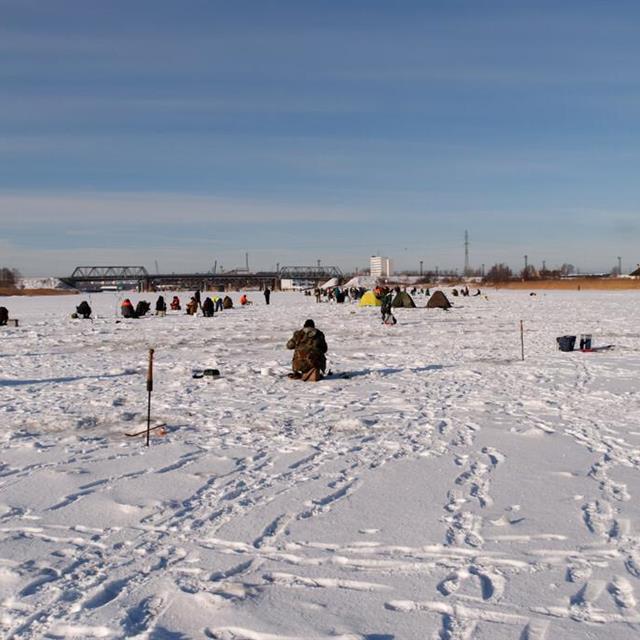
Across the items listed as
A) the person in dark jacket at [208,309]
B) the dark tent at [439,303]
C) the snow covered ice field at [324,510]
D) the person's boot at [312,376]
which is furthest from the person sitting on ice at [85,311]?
the person's boot at [312,376]

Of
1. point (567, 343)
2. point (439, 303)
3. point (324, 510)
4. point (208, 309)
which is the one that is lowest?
point (324, 510)

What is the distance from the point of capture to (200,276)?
196 metres

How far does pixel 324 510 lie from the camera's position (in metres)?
6.41

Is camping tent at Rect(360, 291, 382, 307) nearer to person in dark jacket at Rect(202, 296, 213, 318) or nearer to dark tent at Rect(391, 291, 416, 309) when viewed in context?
dark tent at Rect(391, 291, 416, 309)

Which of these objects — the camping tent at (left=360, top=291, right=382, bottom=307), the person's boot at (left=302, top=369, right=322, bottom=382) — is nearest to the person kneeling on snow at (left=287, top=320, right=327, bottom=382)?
the person's boot at (left=302, top=369, right=322, bottom=382)

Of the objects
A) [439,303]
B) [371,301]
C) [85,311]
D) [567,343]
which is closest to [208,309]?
[85,311]

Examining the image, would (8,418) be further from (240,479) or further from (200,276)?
(200,276)

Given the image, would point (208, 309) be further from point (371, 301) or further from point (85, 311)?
point (371, 301)

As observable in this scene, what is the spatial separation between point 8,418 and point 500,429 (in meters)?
7.17

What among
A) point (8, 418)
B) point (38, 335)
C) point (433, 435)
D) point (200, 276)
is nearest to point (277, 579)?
point (433, 435)

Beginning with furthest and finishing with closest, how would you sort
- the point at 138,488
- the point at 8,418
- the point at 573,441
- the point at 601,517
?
the point at 8,418 → the point at 573,441 → the point at 138,488 → the point at 601,517

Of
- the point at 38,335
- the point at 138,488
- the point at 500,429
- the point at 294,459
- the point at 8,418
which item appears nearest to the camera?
the point at 138,488

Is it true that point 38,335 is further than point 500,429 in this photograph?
Yes

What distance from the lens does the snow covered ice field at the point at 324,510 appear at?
14.6ft
